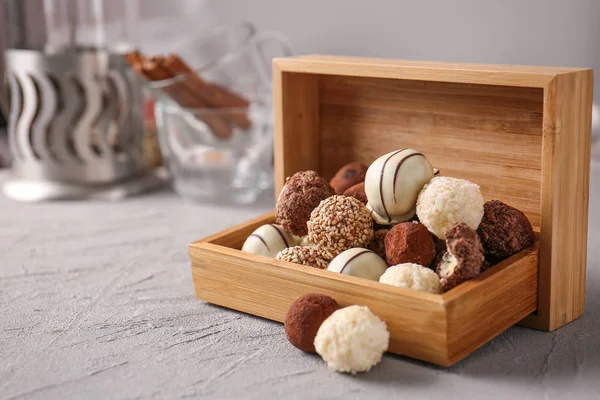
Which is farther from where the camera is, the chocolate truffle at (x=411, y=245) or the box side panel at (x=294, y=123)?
the box side panel at (x=294, y=123)

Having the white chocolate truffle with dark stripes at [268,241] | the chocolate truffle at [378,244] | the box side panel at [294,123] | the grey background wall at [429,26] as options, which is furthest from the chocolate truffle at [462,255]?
the grey background wall at [429,26]

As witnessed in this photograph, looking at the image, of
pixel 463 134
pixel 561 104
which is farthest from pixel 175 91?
pixel 561 104

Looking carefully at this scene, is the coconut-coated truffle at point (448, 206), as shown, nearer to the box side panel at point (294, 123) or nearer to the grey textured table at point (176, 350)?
the grey textured table at point (176, 350)

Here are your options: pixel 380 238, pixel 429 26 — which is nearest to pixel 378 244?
pixel 380 238

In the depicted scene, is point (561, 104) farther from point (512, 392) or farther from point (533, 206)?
point (512, 392)

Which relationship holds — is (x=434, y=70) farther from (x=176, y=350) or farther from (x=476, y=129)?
(x=176, y=350)

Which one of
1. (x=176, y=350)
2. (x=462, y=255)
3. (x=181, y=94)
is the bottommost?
(x=176, y=350)

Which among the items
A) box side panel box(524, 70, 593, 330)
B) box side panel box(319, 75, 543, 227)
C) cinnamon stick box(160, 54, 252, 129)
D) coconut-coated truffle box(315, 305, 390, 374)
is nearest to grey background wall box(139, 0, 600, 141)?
cinnamon stick box(160, 54, 252, 129)
